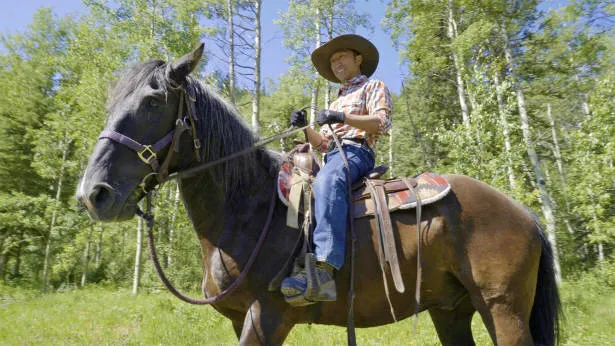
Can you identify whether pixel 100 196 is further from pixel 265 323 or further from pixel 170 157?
pixel 265 323

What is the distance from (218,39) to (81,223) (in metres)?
10.5

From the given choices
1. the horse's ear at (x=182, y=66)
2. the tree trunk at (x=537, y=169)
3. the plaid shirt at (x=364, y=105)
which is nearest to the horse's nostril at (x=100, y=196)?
the horse's ear at (x=182, y=66)

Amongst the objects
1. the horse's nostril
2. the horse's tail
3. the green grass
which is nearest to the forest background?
the green grass

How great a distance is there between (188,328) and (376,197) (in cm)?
490

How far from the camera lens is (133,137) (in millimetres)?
2131

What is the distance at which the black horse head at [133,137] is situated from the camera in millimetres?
2002

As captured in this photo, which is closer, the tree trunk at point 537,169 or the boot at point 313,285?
the boot at point 313,285

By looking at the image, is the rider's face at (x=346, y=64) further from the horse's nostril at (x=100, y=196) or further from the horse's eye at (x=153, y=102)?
the horse's nostril at (x=100, y=196)

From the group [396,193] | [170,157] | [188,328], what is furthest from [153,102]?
[188,328]

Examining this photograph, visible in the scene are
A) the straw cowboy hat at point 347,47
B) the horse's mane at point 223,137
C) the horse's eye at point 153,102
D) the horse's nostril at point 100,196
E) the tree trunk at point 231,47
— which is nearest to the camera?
the horse's nostril at point 100,196

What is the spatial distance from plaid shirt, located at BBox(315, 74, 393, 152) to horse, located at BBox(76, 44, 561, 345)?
649mm

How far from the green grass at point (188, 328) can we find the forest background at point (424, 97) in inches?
129

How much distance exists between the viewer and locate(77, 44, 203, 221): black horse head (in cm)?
200

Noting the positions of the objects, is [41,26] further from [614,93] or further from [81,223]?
[614,93]
